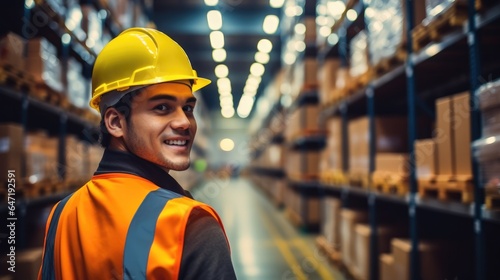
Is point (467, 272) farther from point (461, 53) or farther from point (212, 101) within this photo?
point (212, 101)

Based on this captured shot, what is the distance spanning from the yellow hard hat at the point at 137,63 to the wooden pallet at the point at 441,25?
2320 millimetres

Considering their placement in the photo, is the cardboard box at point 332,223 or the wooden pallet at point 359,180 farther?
the cardboard box at point 332,223

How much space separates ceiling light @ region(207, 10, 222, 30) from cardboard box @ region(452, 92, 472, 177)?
9.93 m

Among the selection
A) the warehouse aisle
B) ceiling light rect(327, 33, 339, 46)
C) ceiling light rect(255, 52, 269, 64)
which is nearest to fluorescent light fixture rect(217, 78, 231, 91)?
ceiling light rect(255, 52, 269, 64)

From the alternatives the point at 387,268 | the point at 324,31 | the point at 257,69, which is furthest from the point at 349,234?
the point at 257,69

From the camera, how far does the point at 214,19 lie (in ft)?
41.6

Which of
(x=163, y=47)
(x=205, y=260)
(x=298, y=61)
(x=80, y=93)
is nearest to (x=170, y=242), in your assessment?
(x=205, y=260)

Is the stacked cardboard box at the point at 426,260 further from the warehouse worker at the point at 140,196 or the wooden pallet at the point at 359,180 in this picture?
the warehouse worker at the point at 140,196

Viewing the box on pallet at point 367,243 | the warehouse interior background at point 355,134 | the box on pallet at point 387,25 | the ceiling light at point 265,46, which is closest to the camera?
the warehouse interior background at point 355,134

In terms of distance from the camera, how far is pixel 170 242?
43.9 inches

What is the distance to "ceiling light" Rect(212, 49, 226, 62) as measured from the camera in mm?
16489

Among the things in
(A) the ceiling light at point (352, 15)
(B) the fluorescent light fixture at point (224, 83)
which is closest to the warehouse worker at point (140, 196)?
(A) the ceiling light at point (352, 15)

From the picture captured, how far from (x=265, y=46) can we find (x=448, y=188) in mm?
13011

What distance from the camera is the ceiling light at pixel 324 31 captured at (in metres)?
7.61
